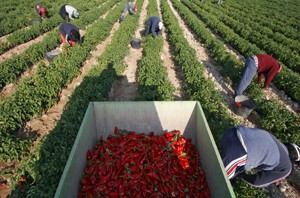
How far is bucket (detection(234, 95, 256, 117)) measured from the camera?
6.96m

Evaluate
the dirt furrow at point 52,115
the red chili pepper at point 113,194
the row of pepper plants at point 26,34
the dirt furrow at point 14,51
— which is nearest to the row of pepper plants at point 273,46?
the dirt furrow at point 52,115

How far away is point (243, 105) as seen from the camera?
23.7ft

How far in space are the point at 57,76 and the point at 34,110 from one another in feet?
5.72

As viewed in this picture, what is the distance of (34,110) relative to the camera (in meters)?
6.55

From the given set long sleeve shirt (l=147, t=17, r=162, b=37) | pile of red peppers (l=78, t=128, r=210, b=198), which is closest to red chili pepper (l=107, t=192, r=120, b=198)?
pile of red peppers (l=78, t=128, r=210, b=198)

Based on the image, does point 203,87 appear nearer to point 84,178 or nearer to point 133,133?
point 133,133

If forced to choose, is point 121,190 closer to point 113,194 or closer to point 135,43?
point 113,194

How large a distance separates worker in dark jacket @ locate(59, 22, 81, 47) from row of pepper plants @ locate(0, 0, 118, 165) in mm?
871

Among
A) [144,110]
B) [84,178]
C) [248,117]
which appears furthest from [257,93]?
[84,178]

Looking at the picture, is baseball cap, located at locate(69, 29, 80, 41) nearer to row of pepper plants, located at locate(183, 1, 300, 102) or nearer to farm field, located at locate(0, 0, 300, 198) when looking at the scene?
farm field, located at locate(0, 0, 300, 198)

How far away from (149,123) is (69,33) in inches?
295

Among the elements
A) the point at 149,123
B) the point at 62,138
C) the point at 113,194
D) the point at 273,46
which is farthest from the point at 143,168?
the point at 273,46

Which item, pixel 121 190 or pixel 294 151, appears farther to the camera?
pixel 294 151

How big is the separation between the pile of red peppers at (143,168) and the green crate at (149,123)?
0.55ft
